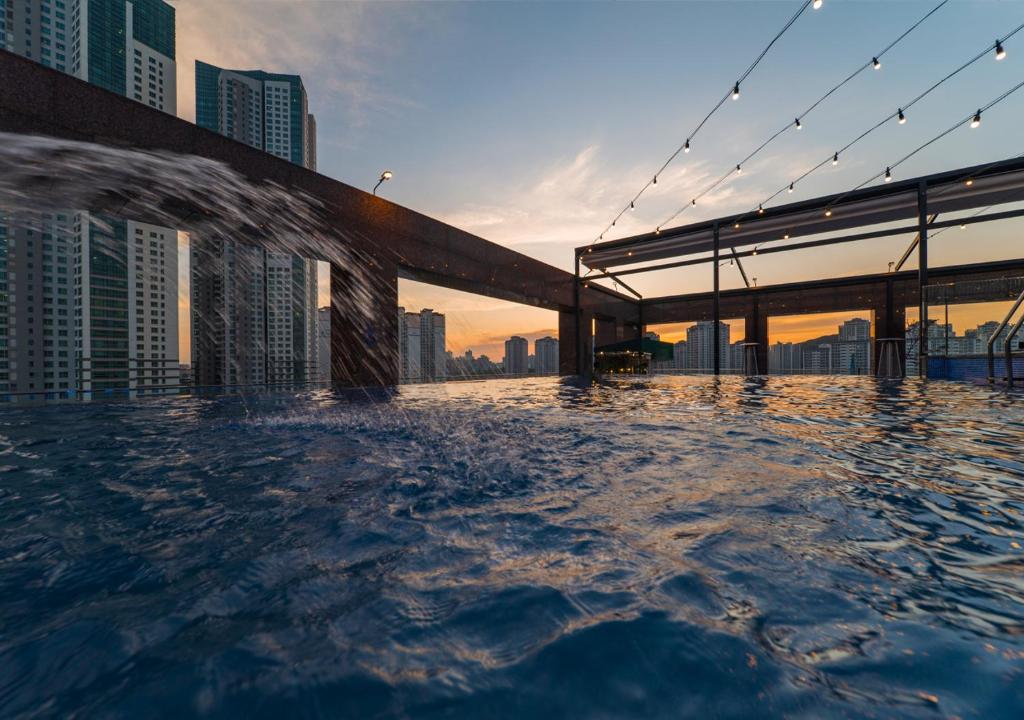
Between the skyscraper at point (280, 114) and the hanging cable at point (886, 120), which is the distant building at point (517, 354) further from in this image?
the hanging cable at point (886, 120)

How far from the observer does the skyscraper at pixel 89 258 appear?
4141cm

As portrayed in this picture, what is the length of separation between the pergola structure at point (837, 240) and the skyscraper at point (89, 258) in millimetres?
44261

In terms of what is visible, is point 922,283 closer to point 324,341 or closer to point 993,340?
point 993,340

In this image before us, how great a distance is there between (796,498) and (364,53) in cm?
1633

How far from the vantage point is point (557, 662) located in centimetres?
120

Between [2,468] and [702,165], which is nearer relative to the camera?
[2,468]

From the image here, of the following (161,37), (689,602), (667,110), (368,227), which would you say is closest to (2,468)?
(689,602)

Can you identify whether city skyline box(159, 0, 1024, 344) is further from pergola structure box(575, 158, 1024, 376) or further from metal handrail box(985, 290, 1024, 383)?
metal handrail box(985, 290, 1024, 383)

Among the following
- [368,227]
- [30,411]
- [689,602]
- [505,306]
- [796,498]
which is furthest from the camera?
[505,306]

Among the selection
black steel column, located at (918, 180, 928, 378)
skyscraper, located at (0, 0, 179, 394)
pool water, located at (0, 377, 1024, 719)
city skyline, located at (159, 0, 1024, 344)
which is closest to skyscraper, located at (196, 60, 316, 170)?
skyscraper, located at (0, 0, 179, 394)

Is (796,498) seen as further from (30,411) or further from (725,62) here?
(725,62)

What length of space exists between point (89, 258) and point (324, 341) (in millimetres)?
54353

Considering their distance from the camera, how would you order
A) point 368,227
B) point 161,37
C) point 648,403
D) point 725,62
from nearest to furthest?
point 648,403, point 725,62, point 368,227, point 161,37

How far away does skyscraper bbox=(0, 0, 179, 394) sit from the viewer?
136 ft
